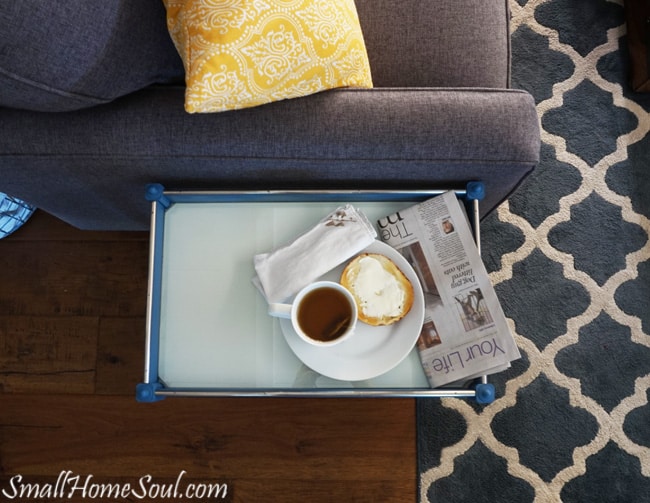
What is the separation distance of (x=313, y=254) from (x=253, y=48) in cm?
32

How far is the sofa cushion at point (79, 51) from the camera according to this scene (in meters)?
0.60

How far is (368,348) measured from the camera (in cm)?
80

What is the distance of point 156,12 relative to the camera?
28.5 inches

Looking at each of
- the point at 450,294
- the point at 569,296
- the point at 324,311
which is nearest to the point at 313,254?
the point at 324,311

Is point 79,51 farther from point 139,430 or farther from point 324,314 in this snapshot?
point 139,430

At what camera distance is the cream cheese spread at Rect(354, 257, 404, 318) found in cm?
78

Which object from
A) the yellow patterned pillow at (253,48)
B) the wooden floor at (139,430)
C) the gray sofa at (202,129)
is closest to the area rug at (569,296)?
the wooden floor at (139,430)

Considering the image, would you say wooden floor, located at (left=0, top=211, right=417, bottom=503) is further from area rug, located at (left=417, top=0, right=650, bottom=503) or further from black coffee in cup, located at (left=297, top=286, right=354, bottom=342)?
black coffee in cup, located at (left=297, top=286, right=354, bottom=342)

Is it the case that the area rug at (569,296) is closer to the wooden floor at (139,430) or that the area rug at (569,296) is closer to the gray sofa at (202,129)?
the wooden floor at (139,430)

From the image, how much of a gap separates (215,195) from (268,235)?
0.11m

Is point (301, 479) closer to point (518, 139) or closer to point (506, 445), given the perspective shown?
point (506, 445)

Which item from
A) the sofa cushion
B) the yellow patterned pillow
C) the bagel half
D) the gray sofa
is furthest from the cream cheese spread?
the sofa cushion

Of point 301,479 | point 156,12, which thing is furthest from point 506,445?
point 156,12

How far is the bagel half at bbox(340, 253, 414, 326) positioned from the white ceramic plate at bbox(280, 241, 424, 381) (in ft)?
0.05
